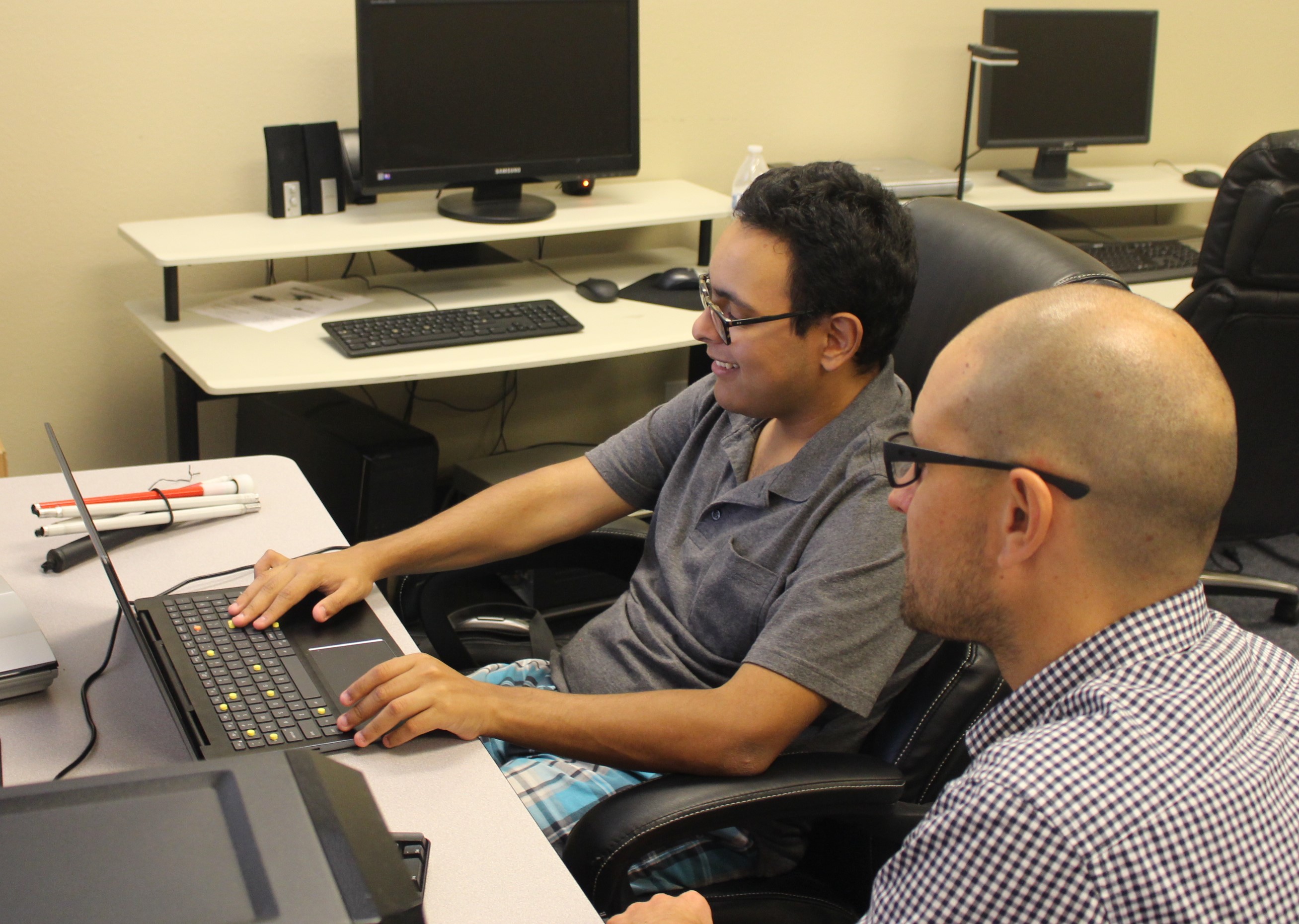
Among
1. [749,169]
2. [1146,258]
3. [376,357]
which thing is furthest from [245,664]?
[1146,258]

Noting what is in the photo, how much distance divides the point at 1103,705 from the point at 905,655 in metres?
0.51

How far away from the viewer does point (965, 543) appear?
3.05ft

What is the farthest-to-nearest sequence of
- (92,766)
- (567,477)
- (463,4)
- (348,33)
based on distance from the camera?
(348,33) → (463,4) → (567,477) → (92,766)

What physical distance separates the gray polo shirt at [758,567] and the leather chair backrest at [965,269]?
0.48ft

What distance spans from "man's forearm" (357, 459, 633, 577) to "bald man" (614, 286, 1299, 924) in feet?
2.21

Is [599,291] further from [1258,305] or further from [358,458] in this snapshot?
[1258,305]

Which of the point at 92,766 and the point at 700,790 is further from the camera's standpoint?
the point at 700,790

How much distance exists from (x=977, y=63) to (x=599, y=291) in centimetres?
118

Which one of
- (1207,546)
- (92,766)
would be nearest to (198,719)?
(92,766)

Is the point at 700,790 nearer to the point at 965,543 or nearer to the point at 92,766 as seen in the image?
the point at 965,543

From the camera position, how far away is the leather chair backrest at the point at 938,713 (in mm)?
1265

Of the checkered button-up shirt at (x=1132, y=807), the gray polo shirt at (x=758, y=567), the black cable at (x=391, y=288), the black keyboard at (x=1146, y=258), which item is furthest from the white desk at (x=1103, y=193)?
the checkered button-up shirt at (x=1132, y=807)

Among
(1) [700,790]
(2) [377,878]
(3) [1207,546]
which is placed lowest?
(1) [700,790]

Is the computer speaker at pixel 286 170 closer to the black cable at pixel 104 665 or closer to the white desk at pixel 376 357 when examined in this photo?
the white desk at pixel 376 357
